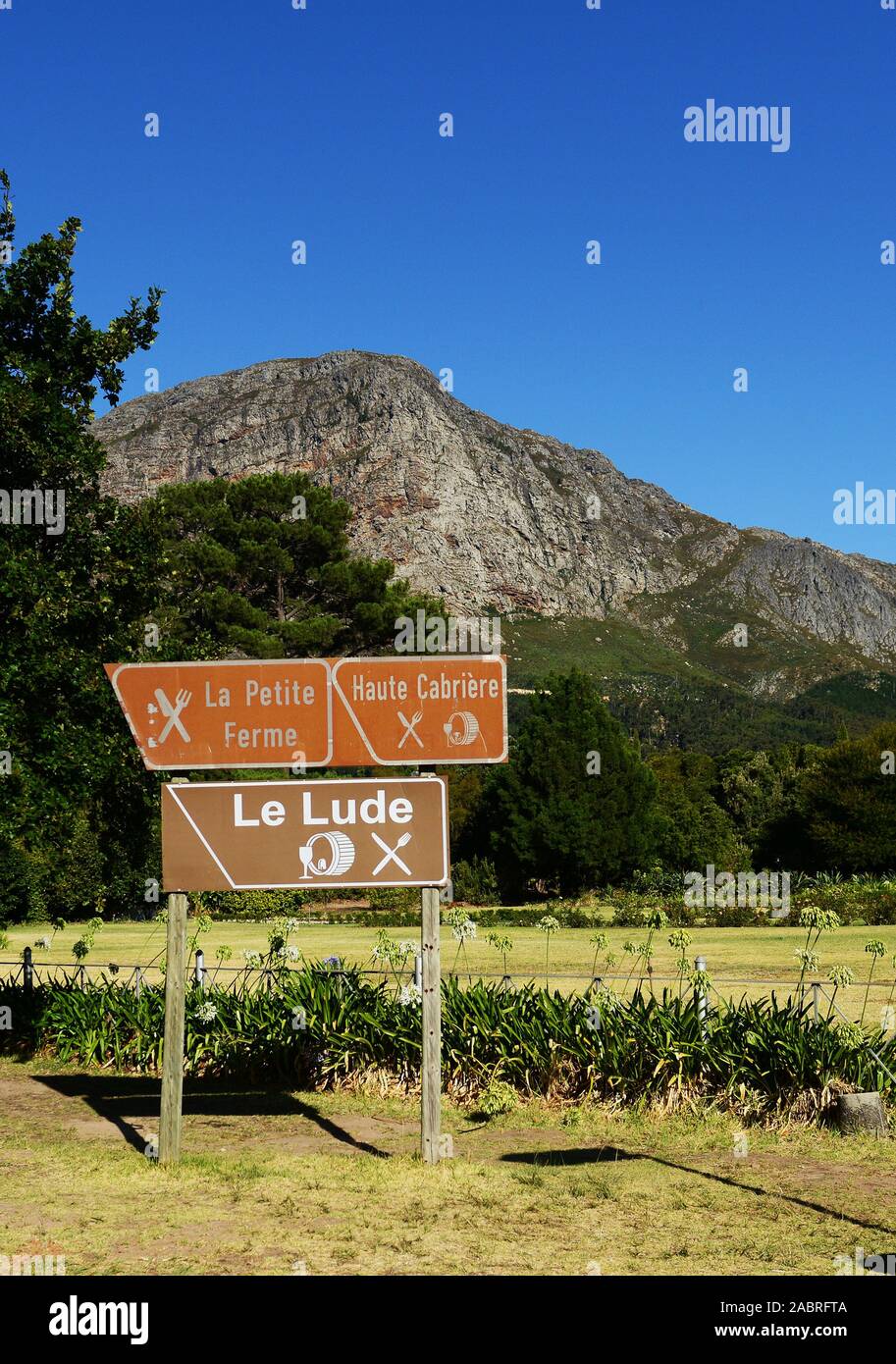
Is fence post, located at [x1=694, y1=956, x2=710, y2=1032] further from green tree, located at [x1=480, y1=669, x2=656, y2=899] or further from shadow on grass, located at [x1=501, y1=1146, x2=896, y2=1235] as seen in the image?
green tree, located at [x1=480, y1=669, x2=656, y2=899]

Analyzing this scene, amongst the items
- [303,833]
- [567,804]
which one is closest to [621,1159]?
[303,833]

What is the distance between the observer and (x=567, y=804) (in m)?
51.8

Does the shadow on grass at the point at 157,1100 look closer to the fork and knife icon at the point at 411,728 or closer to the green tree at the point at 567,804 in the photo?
the fork and knife icon at the point at 411,728

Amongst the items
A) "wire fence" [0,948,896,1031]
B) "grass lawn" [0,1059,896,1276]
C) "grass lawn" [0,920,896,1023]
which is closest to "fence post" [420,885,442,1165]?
"grass lawn" [0,1059,896,1276]

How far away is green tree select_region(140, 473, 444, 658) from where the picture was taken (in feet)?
157

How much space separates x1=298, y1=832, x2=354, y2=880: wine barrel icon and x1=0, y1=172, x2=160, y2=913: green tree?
467 centimetres

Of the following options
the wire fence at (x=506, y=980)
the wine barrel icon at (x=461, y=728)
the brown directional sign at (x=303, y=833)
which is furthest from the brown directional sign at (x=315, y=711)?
the wire fence at (x=506, y=980)

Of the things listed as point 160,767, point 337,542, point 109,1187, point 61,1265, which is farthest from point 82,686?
point 337,542

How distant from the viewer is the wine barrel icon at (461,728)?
9.40m

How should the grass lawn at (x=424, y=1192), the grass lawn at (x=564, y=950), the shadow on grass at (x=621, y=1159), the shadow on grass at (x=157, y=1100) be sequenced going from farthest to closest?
the grass lawn at (x=564, y=950) → the shadow on grass at (x=157, y=1100) → the shadow on grass at (x=621, y=1159) → the grass lawn at (x=424, y=1192)

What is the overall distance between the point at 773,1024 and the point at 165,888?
5699 mm

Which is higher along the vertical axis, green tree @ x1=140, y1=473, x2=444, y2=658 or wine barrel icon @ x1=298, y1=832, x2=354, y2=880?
green tree @ x1=140, y1=473, x2=444, y2=658

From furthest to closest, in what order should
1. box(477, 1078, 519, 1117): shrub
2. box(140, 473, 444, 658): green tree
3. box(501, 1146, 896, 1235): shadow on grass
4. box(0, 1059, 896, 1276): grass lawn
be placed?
box(140, 473, 444, 658): green tree, box(477, 1078, 519, 1117): shrub, box(501, 1146, 896, 1235): shadow on grass, box(0, 1059, 896, 1276): grass lawn
